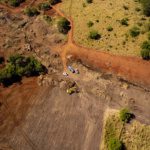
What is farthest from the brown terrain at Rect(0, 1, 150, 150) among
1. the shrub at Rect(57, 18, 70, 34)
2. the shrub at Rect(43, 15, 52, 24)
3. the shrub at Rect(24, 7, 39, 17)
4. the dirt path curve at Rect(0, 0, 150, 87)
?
the shrub at Rect(24, 7, 39, 17)

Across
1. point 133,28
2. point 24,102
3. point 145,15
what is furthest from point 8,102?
point 145,15

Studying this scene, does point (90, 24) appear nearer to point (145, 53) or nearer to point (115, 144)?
point (145, 53)

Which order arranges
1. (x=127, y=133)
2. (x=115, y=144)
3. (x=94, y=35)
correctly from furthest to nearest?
(x=94, y=35)
(x=127, y=133)
(x=115, y=144)

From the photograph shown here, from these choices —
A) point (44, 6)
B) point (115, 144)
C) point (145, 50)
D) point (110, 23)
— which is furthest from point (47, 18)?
point (115, 144)

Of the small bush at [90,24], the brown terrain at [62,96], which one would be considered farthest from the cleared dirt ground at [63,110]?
the small bush at [90,24]

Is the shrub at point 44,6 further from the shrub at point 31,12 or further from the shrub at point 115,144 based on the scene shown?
the shrub at point 115,144

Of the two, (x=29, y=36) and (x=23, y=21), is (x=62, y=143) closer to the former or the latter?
(x=29, y=36)

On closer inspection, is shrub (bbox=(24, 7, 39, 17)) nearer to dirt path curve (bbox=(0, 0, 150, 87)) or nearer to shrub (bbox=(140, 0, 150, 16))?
dirt path curve (bbox=(0, 0, 150, 87))
